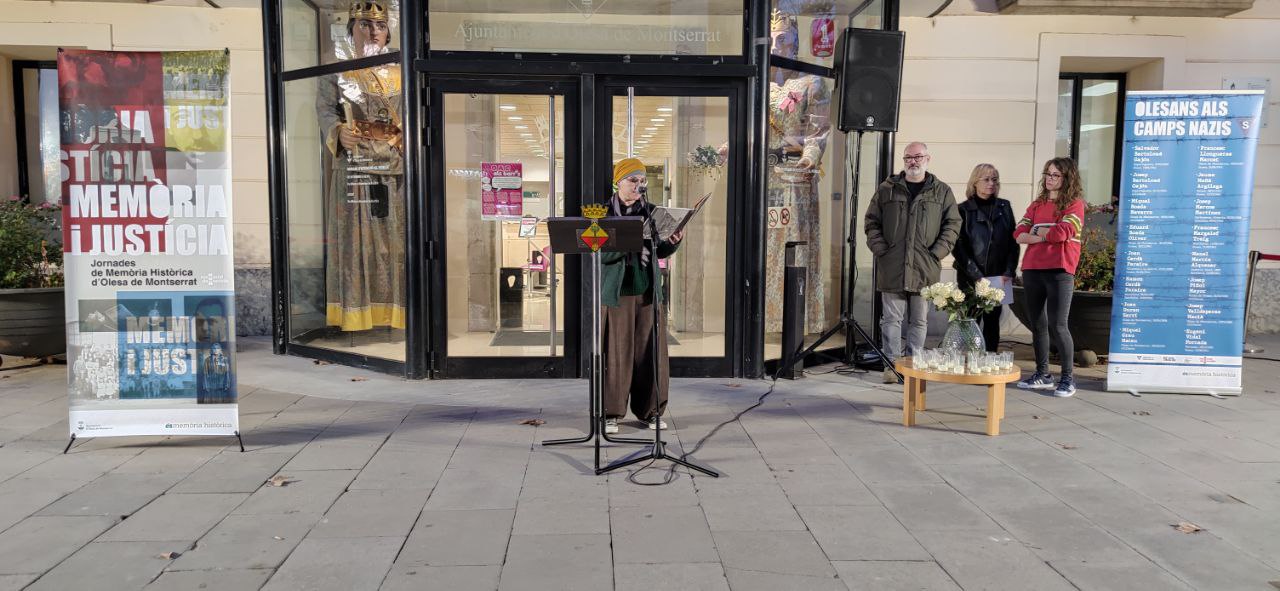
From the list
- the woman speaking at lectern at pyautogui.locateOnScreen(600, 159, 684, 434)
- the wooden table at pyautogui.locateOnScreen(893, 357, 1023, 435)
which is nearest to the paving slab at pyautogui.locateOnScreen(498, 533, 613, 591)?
the woman speaking at lectern at pyautogui.locateOnScreen(600, 159, 684, 434)

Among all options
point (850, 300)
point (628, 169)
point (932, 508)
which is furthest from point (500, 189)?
→ point (932, 508)

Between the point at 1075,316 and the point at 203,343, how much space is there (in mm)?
6798

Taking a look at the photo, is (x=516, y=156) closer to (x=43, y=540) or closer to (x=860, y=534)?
(x=43, y=540)

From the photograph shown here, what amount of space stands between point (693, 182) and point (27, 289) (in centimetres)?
537

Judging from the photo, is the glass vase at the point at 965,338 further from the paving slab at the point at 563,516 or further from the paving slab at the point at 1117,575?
the paving slab at the point at 563,516

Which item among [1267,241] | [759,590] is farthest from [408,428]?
[1267,241]

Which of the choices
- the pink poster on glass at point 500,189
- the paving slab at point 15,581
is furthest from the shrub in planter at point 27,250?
the paving slab at point 15,581

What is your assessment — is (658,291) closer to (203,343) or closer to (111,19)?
(203,343)

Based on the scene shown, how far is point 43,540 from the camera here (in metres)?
3.29

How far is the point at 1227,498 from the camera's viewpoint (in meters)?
3.89

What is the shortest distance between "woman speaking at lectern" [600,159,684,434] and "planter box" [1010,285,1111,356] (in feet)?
13.0

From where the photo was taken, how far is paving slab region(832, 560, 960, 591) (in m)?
2.91

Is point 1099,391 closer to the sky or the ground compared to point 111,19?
closer to the ground

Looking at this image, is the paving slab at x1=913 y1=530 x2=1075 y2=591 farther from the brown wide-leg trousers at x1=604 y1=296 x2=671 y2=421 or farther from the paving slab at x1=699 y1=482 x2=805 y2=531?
the brown wide-leg trousers at x1=604 y1=296 x2=671 y2=421
